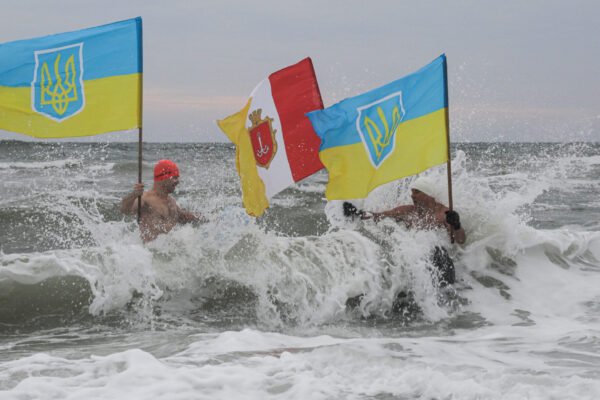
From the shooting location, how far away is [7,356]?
511 centimetres

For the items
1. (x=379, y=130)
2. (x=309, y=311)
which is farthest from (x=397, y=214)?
(x=309, y=311)

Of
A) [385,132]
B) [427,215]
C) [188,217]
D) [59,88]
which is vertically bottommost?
[427,215]

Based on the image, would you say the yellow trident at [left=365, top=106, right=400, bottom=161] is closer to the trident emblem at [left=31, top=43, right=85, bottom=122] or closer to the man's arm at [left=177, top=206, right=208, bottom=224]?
the man's arm at [left=177, top=206, right=208, bottom=224]

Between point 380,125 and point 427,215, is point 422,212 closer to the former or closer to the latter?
point 427,215

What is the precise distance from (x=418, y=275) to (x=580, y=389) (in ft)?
10.4

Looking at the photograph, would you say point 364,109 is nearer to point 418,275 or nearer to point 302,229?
point 418,275

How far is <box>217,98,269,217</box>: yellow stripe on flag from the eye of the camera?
6906mm

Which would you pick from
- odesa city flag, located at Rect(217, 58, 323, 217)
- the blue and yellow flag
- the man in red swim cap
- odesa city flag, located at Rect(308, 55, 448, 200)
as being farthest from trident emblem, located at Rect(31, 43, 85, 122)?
odesa city flag, located at Rect(308, 55, 448, 200)

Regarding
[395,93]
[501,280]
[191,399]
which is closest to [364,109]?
[395,93]

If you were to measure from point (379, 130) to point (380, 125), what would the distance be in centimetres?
5

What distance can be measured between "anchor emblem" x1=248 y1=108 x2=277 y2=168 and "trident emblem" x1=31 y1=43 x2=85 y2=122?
1.80 m

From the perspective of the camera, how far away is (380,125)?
6.66 m

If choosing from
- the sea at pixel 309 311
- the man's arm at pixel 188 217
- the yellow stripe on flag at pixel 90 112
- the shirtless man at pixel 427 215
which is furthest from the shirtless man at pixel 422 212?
the yellow stripe on flag at pixel 90 112

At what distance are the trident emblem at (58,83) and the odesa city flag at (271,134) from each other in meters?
1.55
